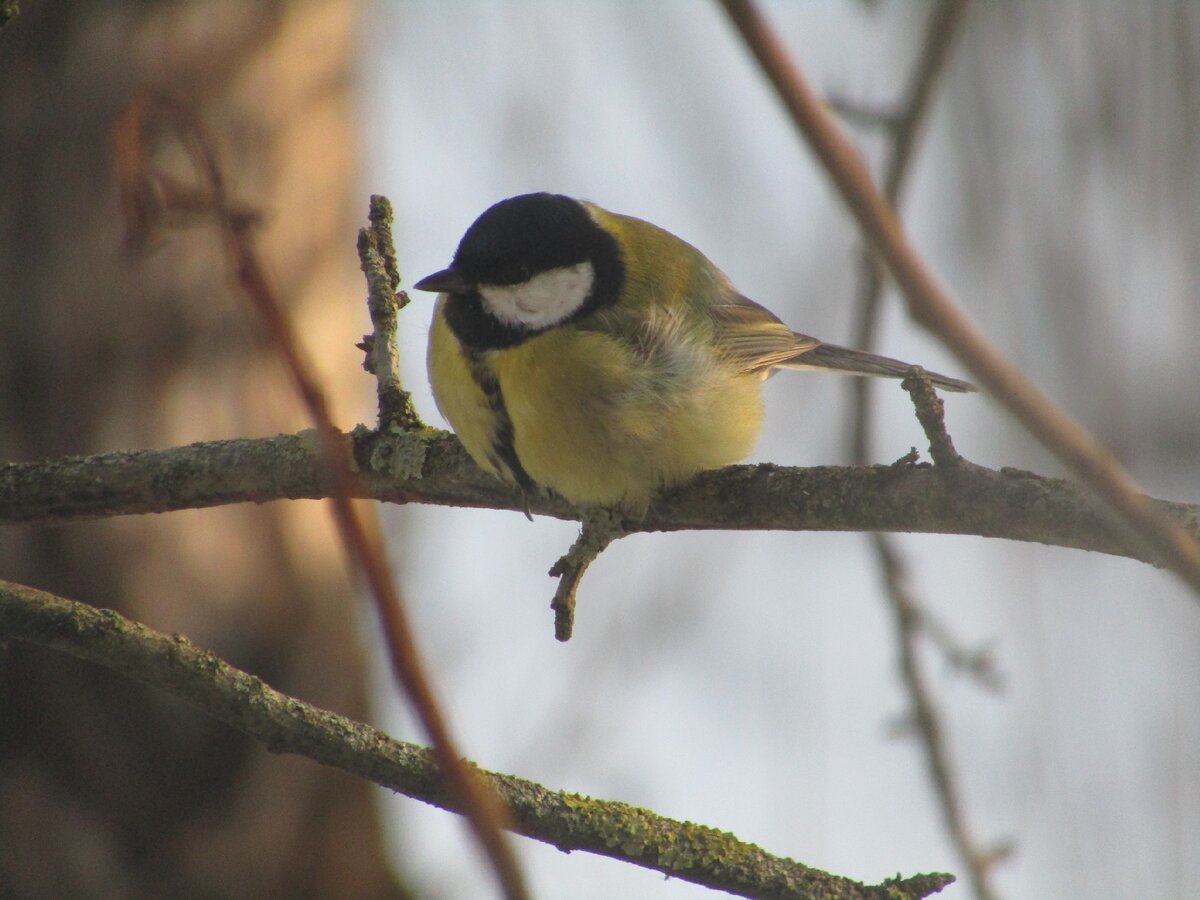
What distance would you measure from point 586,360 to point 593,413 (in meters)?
0.16

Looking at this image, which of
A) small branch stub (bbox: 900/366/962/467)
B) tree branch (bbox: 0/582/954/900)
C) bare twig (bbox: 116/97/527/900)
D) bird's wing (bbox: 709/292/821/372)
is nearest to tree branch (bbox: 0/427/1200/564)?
small branch stub (bbox: 900/366/962/467)

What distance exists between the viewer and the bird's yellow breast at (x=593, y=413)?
321 centimetres

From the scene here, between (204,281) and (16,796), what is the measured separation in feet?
6.55

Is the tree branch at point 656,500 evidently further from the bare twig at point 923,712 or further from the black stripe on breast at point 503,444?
the bare twig at point 923,712

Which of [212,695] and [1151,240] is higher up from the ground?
[1151,240]

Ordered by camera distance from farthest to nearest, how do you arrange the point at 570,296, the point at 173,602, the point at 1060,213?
1. the point at 173,602
2. the point at 570,296
3. the point at 1060,213

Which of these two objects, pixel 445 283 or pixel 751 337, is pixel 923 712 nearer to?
pixel 751 337

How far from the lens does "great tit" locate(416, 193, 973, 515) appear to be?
3.22 m

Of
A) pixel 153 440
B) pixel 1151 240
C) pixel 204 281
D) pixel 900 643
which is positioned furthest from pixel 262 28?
pixel 1151 240

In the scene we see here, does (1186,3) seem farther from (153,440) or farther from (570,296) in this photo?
(153,440)

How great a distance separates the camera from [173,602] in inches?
178

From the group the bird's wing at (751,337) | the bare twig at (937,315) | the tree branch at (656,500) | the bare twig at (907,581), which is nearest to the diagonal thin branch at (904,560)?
the bare twig at (907,581)

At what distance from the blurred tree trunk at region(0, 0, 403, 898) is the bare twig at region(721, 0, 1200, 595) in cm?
361

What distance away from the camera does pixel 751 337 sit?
399 cm
